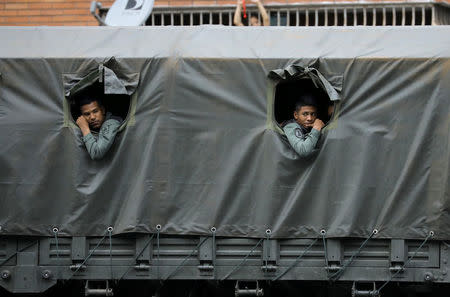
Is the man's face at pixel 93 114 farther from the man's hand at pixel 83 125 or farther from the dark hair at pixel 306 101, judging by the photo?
the dark hair at pixel 306 101

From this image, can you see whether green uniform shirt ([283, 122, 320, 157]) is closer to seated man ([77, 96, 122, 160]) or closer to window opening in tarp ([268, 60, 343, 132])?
window opening in tarp ([268, 60, 343, 132])

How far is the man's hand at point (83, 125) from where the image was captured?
7.95m

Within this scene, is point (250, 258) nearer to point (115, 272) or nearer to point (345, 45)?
point (115, 272)

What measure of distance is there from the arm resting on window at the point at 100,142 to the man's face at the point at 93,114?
0.31 meters

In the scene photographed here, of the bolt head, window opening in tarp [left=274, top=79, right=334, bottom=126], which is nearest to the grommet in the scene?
the bolt head

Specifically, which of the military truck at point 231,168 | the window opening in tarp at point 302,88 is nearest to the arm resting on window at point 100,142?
the military truck at point 231,168

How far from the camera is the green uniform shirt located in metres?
7.69

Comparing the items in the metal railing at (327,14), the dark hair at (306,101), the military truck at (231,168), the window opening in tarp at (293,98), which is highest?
the metal railing at (327,14)

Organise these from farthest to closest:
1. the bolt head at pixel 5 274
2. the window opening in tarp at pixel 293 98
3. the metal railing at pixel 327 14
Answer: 1. the metal railing at pixel 327 14
2. the window opening in tarp at pixel 293 98
3. the bolt head at pixel 5 274

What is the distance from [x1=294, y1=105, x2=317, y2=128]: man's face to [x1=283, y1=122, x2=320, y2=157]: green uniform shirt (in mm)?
264

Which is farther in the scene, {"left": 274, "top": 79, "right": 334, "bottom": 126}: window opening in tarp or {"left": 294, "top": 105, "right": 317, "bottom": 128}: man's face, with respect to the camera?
{"left": 274, "top": 79, "right": 334, "bottom": 126}: window opening in tarp

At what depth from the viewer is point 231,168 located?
25.7 ft

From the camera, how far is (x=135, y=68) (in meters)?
7.94

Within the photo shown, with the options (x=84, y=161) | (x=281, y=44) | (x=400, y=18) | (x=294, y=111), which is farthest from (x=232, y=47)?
(x=400, y=18)
